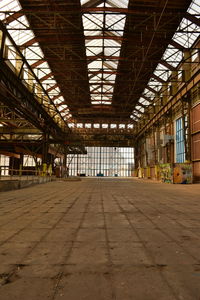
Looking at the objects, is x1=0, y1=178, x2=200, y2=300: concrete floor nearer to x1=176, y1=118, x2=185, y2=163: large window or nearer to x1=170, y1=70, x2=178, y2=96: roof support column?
x1=176, y1=118, x2=185, y2=163: large window

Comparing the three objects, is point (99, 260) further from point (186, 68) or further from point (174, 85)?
point (174, 85)

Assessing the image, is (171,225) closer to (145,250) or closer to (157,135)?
(145,250)

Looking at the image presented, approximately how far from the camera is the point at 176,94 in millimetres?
21625

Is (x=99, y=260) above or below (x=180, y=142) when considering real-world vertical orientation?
below

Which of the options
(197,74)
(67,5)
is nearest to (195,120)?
(197,74)

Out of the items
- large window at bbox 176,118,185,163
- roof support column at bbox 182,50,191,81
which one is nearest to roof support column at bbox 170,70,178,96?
roof support column at bbox 182,50,191,81

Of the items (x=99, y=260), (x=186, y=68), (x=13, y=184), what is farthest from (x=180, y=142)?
(x=99, y=260)

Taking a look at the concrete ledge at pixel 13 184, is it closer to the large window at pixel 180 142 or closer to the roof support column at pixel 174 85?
the large window at pixel 180 142

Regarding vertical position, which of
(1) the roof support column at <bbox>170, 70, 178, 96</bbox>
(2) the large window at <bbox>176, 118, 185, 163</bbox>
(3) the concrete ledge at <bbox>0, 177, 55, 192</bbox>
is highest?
(1) the roof support column at <bbox>170, 70, 178, 96</bbox>

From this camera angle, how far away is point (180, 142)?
21.2 meters

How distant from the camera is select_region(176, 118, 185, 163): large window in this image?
2064 centimetres

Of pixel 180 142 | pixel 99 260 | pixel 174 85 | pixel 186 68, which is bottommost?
pixel 99 260

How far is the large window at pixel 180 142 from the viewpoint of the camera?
67.7 ft

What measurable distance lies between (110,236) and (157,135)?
26286mm
